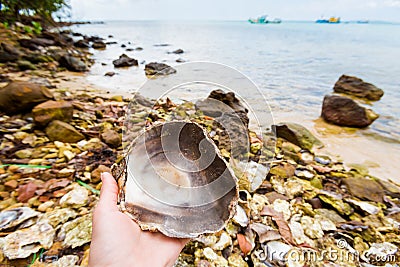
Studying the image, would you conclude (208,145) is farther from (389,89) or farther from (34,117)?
(389,89)

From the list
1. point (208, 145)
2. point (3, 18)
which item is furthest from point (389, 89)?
point (3, 18)

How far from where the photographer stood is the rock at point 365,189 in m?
2.71

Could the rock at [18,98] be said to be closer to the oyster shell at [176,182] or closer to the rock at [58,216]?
the rock at [58,216]

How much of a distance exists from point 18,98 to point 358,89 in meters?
9.13

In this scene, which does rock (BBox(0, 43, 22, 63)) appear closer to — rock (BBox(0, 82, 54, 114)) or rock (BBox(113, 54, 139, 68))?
rock (BBox(113, 54, 139, 68))

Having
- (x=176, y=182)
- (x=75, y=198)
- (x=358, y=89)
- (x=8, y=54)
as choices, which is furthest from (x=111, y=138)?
(x=358, y=89)

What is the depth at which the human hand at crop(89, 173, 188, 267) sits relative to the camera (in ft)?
4.11

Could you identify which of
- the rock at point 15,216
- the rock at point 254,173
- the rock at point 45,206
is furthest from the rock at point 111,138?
the rock at point 254,173

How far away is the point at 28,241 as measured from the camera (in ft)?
5.64

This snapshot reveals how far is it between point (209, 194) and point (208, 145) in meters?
0.35

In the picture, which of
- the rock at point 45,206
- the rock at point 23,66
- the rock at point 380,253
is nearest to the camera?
the rock at point 380,253

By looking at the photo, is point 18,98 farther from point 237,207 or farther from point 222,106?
point 237,207

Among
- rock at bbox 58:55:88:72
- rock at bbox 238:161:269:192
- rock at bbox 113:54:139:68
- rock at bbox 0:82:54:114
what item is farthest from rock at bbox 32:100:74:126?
rock at bbox 113:54:139:68

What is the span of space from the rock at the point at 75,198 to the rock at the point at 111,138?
3.12ft
